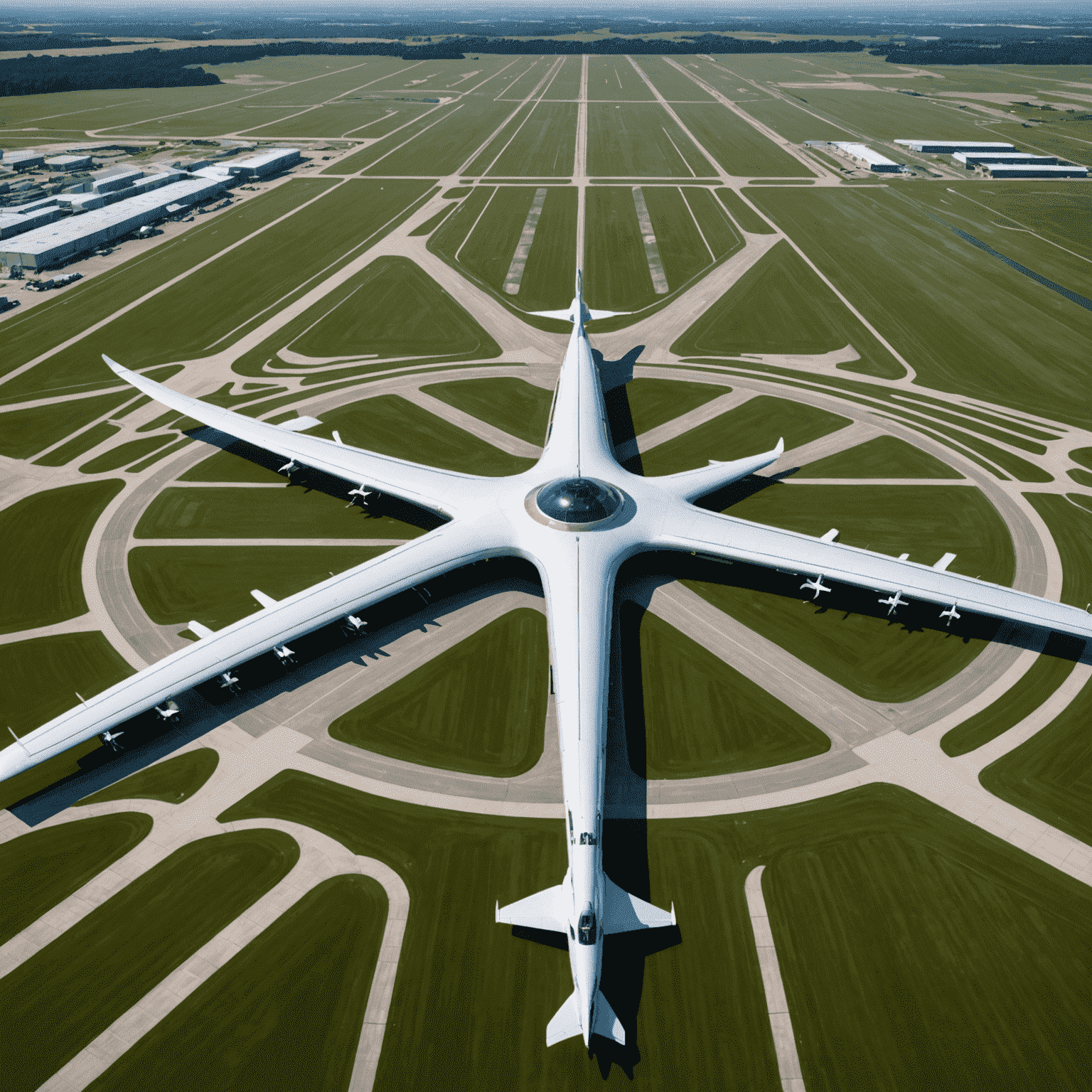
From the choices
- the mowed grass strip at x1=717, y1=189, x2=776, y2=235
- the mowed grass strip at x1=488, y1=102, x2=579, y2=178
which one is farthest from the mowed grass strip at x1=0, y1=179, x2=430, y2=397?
the mowed grass strip at x1=717, y1=189, x2=776, y2=235

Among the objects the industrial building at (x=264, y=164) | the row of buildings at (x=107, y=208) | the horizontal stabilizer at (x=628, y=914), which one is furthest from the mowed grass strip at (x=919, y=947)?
the industrial building at (x=264, y=164)

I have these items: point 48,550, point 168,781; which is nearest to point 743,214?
point 48,550

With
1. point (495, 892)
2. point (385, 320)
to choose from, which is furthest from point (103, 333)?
point (495, 892)

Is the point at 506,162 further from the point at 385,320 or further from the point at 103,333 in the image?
the point at 103,333

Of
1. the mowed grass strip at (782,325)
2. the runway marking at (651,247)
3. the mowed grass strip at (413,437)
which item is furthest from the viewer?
the runway marking at (651,247)

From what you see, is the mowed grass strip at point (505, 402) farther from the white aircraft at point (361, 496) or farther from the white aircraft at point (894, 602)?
the white aircraft at point (894, 602)

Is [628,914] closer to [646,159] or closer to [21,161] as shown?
[646,159]
